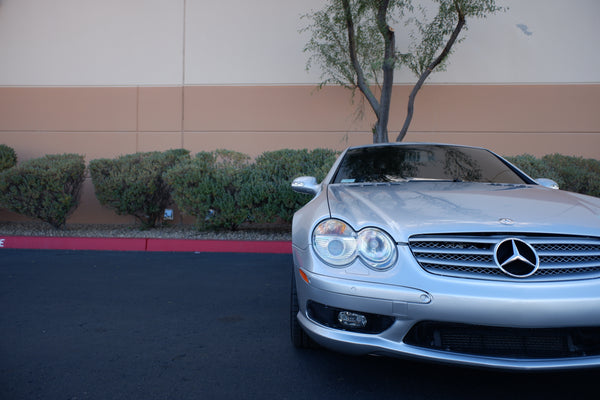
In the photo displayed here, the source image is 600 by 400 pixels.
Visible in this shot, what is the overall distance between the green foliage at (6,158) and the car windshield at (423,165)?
24.0ft

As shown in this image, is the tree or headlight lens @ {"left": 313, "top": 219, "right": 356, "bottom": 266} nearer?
headlight lens @ {"left": 313, "top": 219, "right": 356, "bottom": 266}

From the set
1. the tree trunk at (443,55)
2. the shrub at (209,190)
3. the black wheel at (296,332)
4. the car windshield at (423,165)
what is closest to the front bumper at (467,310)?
the black wheel at (296,332)

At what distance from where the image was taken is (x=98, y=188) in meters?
7.65

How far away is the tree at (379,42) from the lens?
7.22 meters

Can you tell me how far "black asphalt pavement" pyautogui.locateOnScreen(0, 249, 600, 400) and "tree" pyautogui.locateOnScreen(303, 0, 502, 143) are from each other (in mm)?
4409

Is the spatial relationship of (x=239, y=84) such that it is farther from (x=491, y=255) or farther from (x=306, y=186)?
(x=491, y=255)

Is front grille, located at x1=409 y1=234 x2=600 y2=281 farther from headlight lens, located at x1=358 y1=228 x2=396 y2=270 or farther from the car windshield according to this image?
the car windshield

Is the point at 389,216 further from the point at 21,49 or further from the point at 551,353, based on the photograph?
the point at 21,49

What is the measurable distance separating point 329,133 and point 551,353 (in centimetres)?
734

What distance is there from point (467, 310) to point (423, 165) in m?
1.81

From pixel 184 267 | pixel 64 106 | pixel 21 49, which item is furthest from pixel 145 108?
pixel 184 267

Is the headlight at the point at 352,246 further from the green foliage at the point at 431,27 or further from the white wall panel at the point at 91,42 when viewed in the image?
the white wall panel at the point at 91,42

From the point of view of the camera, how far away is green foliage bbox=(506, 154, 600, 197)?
705cm

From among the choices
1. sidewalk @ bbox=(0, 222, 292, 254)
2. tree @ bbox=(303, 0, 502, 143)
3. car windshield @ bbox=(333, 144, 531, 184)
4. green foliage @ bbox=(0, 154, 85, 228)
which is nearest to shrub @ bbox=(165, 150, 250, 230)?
sidewalk @ bbox=(0, 222, 292, 254)
